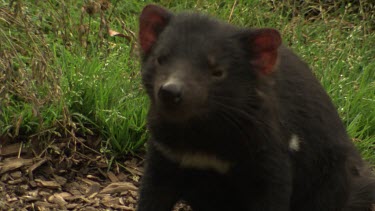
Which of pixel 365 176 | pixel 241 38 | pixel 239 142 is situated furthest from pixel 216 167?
pixel 365 176

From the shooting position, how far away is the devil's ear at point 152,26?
12.1 ft

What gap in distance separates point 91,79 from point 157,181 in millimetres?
1082

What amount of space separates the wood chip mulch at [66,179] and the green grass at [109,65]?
0.08 meters

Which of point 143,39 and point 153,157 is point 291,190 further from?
point 143,39

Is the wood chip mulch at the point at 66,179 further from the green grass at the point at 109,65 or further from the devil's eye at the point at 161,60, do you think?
the devil's eye at the point at 161,60

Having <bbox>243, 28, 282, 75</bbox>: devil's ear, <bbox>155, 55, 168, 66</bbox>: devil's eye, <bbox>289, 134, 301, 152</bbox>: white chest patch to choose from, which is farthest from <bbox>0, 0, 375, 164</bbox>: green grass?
<bbox>289, 134, 301, 152</bbox>: white chest patch

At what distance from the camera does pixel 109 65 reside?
499 centimetres

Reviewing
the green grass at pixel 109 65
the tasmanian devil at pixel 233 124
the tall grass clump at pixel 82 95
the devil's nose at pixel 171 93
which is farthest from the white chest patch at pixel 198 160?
the tall grass clump at pixel 82 95

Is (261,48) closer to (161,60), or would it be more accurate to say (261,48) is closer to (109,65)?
(161,60)

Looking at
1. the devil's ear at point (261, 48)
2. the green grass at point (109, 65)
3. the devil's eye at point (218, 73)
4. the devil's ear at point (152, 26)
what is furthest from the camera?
the green grass at point (109, 65)

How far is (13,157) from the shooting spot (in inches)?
182

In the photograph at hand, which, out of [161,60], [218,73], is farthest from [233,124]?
[161,60]

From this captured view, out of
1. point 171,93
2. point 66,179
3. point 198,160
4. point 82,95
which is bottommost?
point 66,179

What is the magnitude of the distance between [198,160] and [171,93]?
1.68ft
